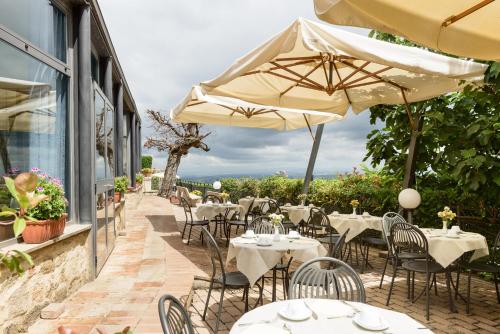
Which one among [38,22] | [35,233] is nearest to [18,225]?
[35,233]

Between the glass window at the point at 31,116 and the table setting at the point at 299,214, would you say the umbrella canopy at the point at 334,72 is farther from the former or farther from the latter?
the table setting at the point at 299,214

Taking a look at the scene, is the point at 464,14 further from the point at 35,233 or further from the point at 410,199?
the point at 410,199

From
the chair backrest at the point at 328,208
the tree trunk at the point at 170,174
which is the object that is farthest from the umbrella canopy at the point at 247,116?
the tree trunk at the point at 170,174

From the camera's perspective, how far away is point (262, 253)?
3.51 m

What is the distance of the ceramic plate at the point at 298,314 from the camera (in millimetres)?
1826

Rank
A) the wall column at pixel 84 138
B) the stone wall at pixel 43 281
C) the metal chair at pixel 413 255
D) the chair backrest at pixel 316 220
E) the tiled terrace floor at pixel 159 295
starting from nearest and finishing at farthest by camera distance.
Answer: the stone wall at pixel 43 281, the tiled terrace floor at pixel 159 295, the metal chair at pixel 413 255, the wall column at pixel 84 138, the chair backrest at pixel 316 220

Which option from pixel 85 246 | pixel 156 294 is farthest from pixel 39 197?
pixel 85 246

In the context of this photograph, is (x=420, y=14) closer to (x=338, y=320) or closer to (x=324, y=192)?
(x=338, y=320)

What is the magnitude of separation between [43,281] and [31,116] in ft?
4.88

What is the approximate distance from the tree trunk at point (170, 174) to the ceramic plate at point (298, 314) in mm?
16637

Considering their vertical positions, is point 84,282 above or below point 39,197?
below

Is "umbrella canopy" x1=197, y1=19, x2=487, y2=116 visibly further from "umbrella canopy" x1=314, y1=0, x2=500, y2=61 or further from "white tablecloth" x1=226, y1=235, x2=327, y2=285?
"white tablecloth" x1=226, y1=235, x2=327, y2=285

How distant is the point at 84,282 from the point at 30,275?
1200 millimetres

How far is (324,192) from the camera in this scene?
8555 mm
